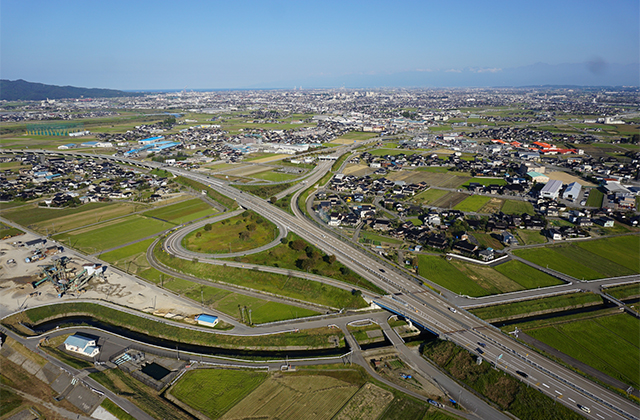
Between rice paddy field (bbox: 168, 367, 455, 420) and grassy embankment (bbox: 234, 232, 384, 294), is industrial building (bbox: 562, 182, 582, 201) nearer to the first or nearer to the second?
grassy embankment (bbox: 234, 232, 384, 294)

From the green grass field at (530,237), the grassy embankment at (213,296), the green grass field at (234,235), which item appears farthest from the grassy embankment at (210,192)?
the green grass field at (530,237)

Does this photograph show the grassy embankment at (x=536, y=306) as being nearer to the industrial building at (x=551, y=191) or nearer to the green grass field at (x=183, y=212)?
the industrial building at (x=551, y=191)

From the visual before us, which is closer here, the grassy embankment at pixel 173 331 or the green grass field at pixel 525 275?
the grassy embankment at pixel 173 331

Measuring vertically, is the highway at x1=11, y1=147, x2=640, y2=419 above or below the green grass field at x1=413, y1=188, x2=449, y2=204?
below

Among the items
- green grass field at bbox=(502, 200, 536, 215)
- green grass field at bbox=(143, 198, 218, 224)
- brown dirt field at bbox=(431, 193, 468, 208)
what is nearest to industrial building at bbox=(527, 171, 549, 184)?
green grass field at bbox=(502, 200, 536, 215)

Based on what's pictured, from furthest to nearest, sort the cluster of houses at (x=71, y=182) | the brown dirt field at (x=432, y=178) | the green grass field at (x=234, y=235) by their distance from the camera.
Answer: the brown dirt field at (x=432, y=178)
the cluster of houses at (x=71, y=182)
the green grass field at (x=234, y=235)

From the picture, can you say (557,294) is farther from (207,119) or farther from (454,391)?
(207,119)

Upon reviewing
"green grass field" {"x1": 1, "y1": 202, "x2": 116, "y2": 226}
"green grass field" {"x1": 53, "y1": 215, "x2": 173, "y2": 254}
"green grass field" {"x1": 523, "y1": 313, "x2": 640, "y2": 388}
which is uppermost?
"green grass field" {"x1": 1, "y1": 202, "x2": 116, "y2": 226}

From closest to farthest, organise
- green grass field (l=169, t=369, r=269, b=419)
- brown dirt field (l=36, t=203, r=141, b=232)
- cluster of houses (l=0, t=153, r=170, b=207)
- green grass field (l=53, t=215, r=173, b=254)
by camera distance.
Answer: green grass field (l=169, t=369, r=269, b=419), green grass field (l=53, t=215, r=173, b=254), brown dirt field (l=36, t=203, r=141, b=232), cluster of houses (l=0, t=153, r=170, b=207)
